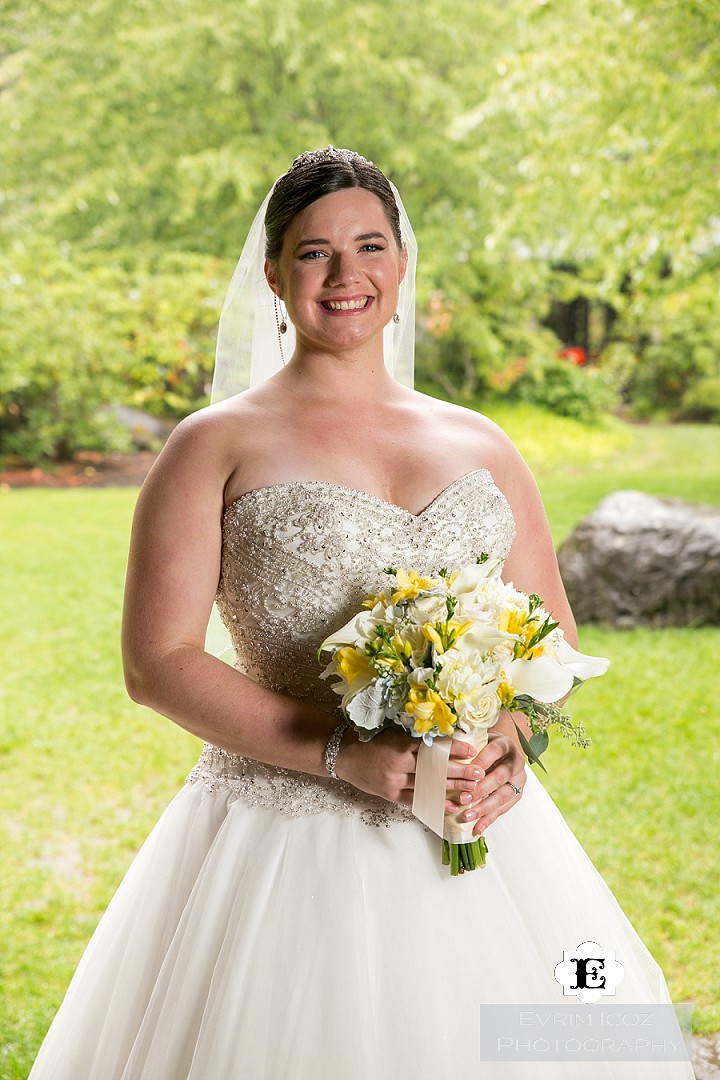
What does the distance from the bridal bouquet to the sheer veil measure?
0.99 metres

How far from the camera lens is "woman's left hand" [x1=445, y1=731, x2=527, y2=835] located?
212 cm

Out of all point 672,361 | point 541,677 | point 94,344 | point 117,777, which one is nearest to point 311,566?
point 541,677

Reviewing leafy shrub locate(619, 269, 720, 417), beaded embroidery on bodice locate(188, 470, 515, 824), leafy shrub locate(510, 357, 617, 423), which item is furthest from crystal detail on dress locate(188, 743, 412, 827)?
leafy shrub locate(619, 269, 720, 417)

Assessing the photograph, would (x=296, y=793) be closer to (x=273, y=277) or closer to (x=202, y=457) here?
(x=202, y=457)

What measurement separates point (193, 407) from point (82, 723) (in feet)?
26.0

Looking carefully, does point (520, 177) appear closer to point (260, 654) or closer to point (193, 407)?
point (193, 407)

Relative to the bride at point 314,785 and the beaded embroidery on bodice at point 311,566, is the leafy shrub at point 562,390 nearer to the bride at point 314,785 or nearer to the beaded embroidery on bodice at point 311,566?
the bride at point 314,785

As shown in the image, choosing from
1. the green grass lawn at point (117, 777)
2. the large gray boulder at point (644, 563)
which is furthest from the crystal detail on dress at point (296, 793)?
the large gray boulder at point (644, 563)

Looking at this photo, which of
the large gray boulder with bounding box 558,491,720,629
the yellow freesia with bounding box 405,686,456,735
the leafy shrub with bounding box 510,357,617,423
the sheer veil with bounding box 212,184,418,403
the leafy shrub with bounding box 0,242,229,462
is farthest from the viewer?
the leafy shrub with bounding box 510,357,617,423

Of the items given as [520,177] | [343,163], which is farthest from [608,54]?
[343,163]

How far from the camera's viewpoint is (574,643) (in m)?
2.63

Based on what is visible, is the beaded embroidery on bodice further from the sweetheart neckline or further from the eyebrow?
the eyebrow

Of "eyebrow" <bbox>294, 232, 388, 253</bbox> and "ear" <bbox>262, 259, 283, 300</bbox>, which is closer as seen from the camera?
"eyebrow" <bbox>294, 232, 388, 253</bbox>
